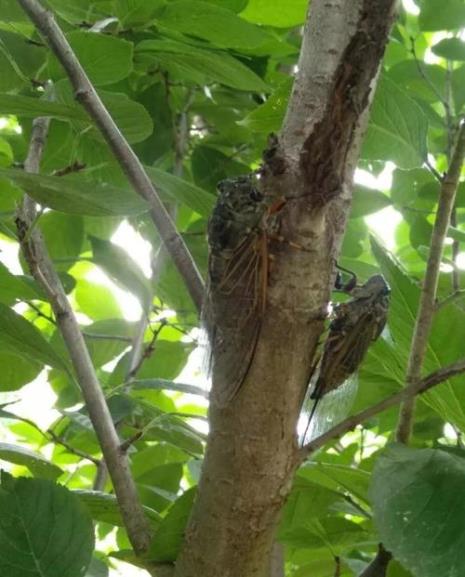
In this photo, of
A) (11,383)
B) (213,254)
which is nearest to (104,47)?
(213,254)

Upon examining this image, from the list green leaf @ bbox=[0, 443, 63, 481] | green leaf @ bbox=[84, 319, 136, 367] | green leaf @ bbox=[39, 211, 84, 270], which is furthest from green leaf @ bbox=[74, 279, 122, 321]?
green leaf @ bbox=[0, 443, 63, 481]

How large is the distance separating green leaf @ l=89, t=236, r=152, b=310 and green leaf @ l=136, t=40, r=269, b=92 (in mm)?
229

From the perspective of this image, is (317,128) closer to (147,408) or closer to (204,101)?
(147,408)

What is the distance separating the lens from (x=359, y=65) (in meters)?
0.54

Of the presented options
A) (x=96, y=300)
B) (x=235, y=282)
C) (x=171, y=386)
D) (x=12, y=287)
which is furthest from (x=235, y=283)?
(x=96, y=300)

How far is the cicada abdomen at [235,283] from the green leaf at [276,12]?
45 centimetres

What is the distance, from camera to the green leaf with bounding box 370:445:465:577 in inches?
21.0

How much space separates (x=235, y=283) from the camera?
1.97 feet

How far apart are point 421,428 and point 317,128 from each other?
60 centimetres

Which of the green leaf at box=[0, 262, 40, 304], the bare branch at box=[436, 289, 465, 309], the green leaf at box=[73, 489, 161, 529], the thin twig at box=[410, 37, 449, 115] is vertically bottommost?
the green leaf at box=[73, 489, 161, 529]

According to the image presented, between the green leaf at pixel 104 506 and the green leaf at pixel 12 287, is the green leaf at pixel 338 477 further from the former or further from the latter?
the green leaf at pixel 12 287

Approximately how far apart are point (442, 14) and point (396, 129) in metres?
0.39

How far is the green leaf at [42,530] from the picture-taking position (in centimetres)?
61

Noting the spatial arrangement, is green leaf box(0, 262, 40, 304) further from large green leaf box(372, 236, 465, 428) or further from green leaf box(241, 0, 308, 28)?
green leaf box(241, 0, 308, 28)
